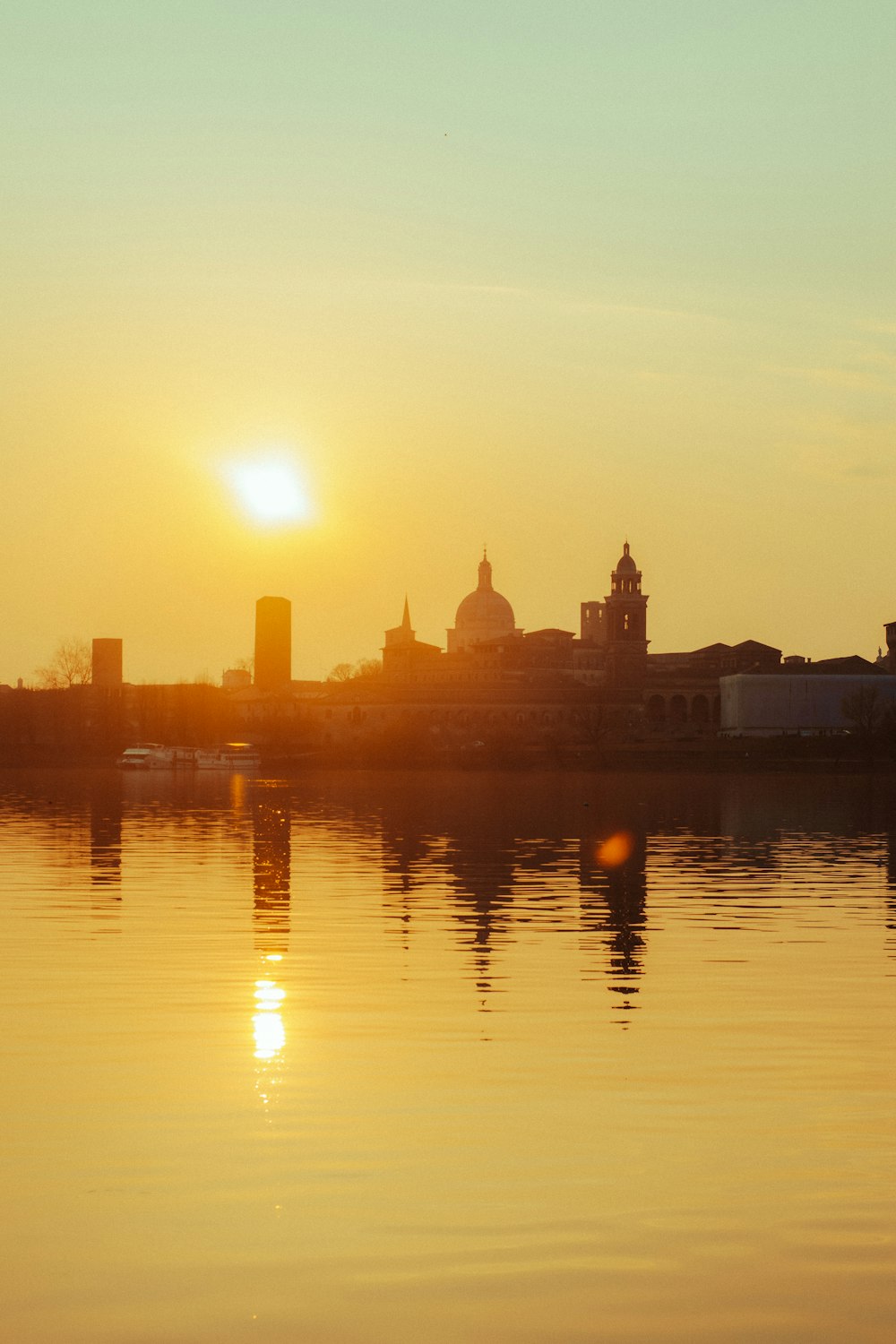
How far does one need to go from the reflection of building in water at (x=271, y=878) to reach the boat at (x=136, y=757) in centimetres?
6773

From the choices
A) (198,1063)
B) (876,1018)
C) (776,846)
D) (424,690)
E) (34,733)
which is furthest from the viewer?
(424,690)

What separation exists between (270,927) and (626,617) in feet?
556

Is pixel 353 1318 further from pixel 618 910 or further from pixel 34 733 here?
pixel 34 733

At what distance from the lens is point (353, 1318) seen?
8789 millimetres

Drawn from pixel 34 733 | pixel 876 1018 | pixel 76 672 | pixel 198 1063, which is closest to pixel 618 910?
pixel 876 1018

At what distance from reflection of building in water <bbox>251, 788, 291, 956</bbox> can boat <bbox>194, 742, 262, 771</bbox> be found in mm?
66789

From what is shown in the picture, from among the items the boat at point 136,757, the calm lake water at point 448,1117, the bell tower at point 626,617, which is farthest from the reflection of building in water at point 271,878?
the bell tower at point 626,617

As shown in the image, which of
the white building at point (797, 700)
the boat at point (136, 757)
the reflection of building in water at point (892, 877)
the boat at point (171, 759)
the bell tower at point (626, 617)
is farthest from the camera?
the bell tower at point (626, 617)

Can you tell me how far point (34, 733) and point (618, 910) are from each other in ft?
392

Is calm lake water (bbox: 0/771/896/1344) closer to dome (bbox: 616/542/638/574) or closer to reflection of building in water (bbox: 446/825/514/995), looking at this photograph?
reflection of building in water (bbox: 446/825/514/995)

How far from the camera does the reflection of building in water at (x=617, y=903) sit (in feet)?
70.5

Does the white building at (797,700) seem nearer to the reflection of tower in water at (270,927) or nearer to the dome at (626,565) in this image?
the dome at (626,565)

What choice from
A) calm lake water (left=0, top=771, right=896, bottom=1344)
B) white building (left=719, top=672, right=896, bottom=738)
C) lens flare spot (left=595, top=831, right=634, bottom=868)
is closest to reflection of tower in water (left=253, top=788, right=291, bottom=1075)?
calm lake water (left=0, top=771, right=896, bottom=1344)

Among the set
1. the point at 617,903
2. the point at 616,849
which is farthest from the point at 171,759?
the point at 617,903
